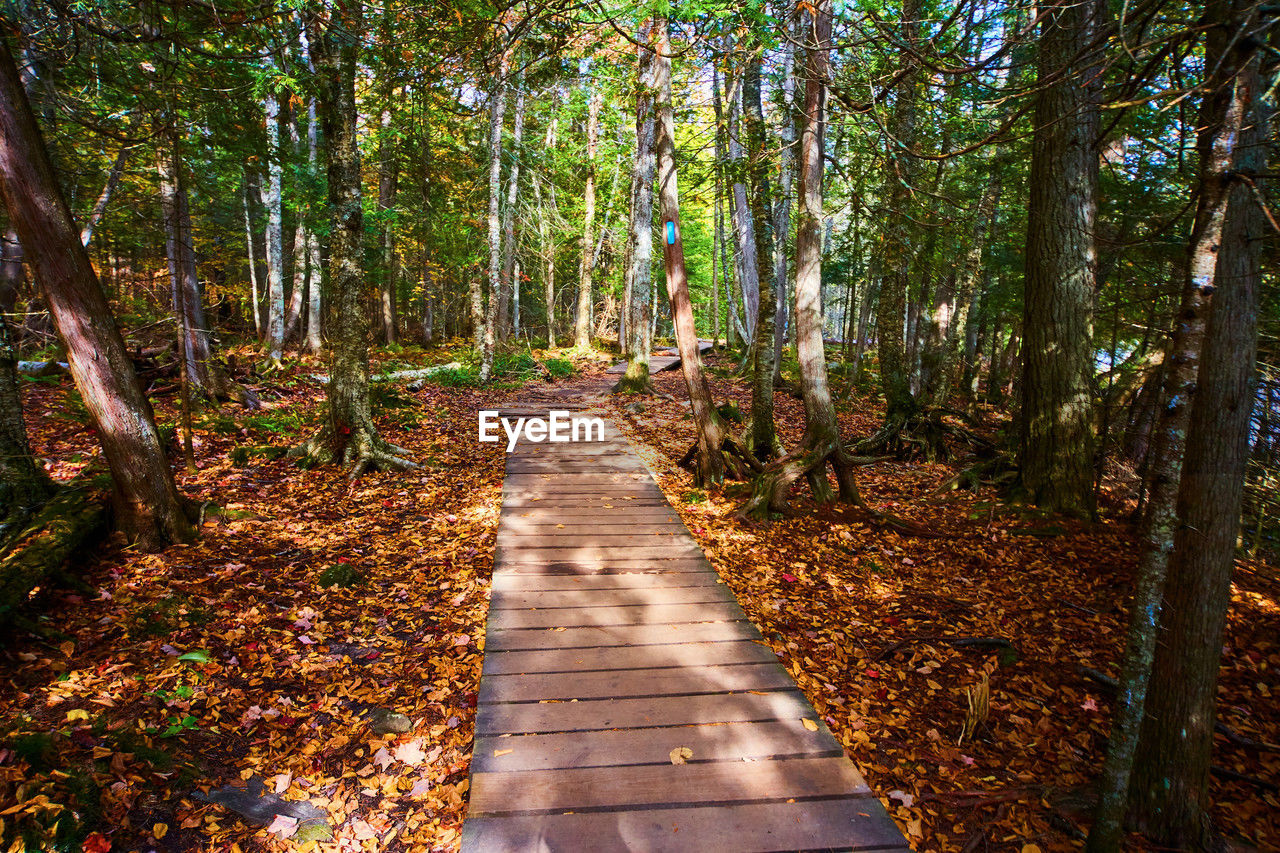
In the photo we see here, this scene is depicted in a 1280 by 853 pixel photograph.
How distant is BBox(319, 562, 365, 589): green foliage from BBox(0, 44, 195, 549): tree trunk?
1.37 meters

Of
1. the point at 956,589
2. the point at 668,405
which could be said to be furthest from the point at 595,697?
the point at 668,405

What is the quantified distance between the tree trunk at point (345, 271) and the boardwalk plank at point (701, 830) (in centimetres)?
575

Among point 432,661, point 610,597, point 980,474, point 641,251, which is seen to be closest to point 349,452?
point 432,661

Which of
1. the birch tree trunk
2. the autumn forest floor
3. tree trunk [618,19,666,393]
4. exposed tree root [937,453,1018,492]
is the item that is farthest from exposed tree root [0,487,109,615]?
tree trunk [618,19,666,393]

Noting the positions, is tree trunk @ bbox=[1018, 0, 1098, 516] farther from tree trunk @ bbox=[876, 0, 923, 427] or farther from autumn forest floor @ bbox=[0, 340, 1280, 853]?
tree trunk @ bbox=[876, 0, 923, 427]

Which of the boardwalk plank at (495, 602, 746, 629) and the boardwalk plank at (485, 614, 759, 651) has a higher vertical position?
the boardwalk plank at (495, 602, 746, 629)

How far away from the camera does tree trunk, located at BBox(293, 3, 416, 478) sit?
6953 mm

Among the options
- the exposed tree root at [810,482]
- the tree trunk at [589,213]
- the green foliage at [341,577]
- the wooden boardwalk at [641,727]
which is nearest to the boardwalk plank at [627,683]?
the wooden boardwalk at [641,727]

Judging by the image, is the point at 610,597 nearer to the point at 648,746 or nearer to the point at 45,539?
the point at 648,746

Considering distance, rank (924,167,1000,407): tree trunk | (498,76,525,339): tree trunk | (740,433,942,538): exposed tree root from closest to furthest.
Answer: (740,433,942,538): exposed tree root → (924,167,1000,407): tree trunk → (498,76,525,339): tree trunk

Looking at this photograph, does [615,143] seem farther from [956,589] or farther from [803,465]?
[956,589]

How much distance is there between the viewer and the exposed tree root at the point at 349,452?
767cm

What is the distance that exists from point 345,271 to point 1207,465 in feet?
26.5

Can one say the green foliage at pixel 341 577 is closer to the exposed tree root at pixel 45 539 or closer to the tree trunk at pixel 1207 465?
the exposed tree root at pixel 45 539
